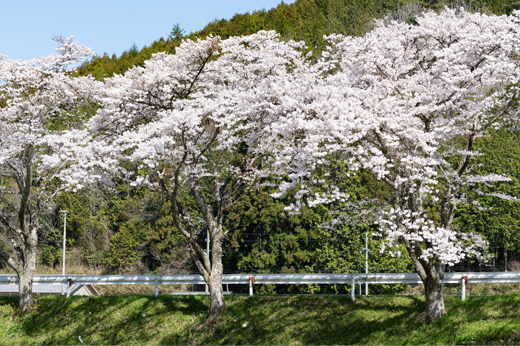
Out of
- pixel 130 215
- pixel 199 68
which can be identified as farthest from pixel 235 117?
pixel 130 215

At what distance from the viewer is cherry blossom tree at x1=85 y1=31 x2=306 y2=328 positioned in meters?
11.2

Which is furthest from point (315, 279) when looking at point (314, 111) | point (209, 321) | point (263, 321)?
point (314, 111)

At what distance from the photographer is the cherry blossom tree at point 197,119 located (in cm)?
1120

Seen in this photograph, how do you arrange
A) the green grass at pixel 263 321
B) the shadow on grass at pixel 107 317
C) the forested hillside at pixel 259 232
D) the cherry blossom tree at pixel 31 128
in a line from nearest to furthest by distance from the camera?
the green grass at pixel 263 321
the shadow on grass at pixel 107 317
the cherry blossom tree at pixel 31 128
the forested hillside at pixel 259 232

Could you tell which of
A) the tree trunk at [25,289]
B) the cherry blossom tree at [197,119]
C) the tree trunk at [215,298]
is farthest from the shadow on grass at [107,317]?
the cherry blossom tree at [197,119]

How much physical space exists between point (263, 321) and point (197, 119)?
219 inches

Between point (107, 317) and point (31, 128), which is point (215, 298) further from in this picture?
point (31, 128)

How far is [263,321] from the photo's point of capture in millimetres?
11938

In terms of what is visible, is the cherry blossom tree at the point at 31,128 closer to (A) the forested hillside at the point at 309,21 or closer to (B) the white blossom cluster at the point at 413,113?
(B) the white blossom cluster at the point at 413,113

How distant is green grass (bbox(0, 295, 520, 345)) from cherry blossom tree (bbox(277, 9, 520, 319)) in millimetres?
860

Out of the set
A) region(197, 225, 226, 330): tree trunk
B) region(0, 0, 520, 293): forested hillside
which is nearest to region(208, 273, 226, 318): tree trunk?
region(197, 225, 226, 330): tree trunk

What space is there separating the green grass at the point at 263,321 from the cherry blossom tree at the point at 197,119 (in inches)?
38.0

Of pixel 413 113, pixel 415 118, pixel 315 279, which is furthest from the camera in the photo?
pixel 315 279

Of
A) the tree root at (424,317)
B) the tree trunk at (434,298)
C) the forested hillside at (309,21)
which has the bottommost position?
the tree root at (424,317)
